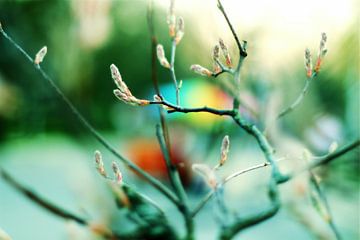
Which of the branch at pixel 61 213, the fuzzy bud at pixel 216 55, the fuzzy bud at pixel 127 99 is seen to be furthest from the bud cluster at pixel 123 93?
the branch at pixel 61 213

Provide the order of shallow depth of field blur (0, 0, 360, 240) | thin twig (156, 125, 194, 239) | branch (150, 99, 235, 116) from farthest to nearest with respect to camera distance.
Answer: shallow depth of field blur (0, 0, 360, 240) < thin twig (156, 125, 194, 239) < branch (150, 99, 235, 116)

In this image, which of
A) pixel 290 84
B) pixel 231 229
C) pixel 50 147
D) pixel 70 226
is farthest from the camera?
pixel 50 147

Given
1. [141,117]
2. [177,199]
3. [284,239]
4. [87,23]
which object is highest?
[141,117]

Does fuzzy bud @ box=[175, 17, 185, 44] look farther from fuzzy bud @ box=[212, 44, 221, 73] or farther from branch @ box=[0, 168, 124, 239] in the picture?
branch @ box=[0, 168, 124, 239]

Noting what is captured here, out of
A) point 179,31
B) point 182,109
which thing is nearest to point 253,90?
point 179,31

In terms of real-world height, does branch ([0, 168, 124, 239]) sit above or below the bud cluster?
below

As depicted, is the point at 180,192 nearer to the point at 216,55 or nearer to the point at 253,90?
the point at 216,55

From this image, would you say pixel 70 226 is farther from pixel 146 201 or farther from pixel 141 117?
pixel 141 117

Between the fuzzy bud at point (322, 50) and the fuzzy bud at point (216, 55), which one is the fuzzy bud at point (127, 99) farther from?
the fuzzy bud at point (322, 50)

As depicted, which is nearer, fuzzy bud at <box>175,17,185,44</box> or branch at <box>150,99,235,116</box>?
branch at <box>150,99,235,116</box>

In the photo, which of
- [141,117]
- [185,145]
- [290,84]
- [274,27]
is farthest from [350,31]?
[141,117]

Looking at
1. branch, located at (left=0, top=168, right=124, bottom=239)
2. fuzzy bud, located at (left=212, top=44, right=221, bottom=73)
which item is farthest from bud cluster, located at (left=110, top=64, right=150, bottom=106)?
branch, located at (left=0, top=168, right=124, bottom=239)
